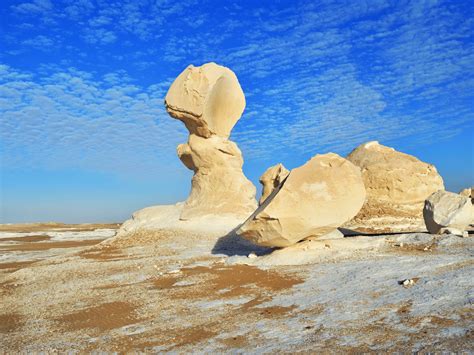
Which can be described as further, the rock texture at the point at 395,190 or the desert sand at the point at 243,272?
the rock texture at the point at 395,190

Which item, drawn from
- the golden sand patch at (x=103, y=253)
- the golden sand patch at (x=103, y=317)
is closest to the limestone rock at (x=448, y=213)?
the golden sand patch at (x=103, y=317)

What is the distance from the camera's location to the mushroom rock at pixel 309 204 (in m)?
7.51

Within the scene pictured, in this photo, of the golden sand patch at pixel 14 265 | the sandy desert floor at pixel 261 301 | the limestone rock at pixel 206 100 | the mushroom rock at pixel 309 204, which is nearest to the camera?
the sandy desert floor at pixel 261 301

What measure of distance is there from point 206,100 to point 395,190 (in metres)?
7.43

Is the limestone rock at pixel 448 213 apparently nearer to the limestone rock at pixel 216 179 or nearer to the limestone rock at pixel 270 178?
the limestone rock at pixel 270 178

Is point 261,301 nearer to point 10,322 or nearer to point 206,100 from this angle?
point 10,322

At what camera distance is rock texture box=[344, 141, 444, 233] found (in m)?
15.3

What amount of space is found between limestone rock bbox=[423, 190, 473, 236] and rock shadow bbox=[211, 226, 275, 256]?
357cm

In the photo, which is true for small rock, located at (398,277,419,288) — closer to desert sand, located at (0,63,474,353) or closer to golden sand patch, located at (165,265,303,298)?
desert sand, located at (0,63,474,353)

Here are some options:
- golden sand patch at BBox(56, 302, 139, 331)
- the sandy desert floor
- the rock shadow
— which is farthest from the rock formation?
golden sand patch at BBox(56, 302, 139, 331)

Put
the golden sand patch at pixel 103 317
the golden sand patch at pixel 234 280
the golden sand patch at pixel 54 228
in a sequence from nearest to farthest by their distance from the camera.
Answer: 1. the golden sand patch at pixel 103 317
2. the golden sand patch at pixel 234 280
3. the golden sand patch at pixel 54 228

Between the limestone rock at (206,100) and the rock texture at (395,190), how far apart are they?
5428mm

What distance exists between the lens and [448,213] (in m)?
9.14

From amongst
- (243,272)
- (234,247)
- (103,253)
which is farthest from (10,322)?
(103,253)
